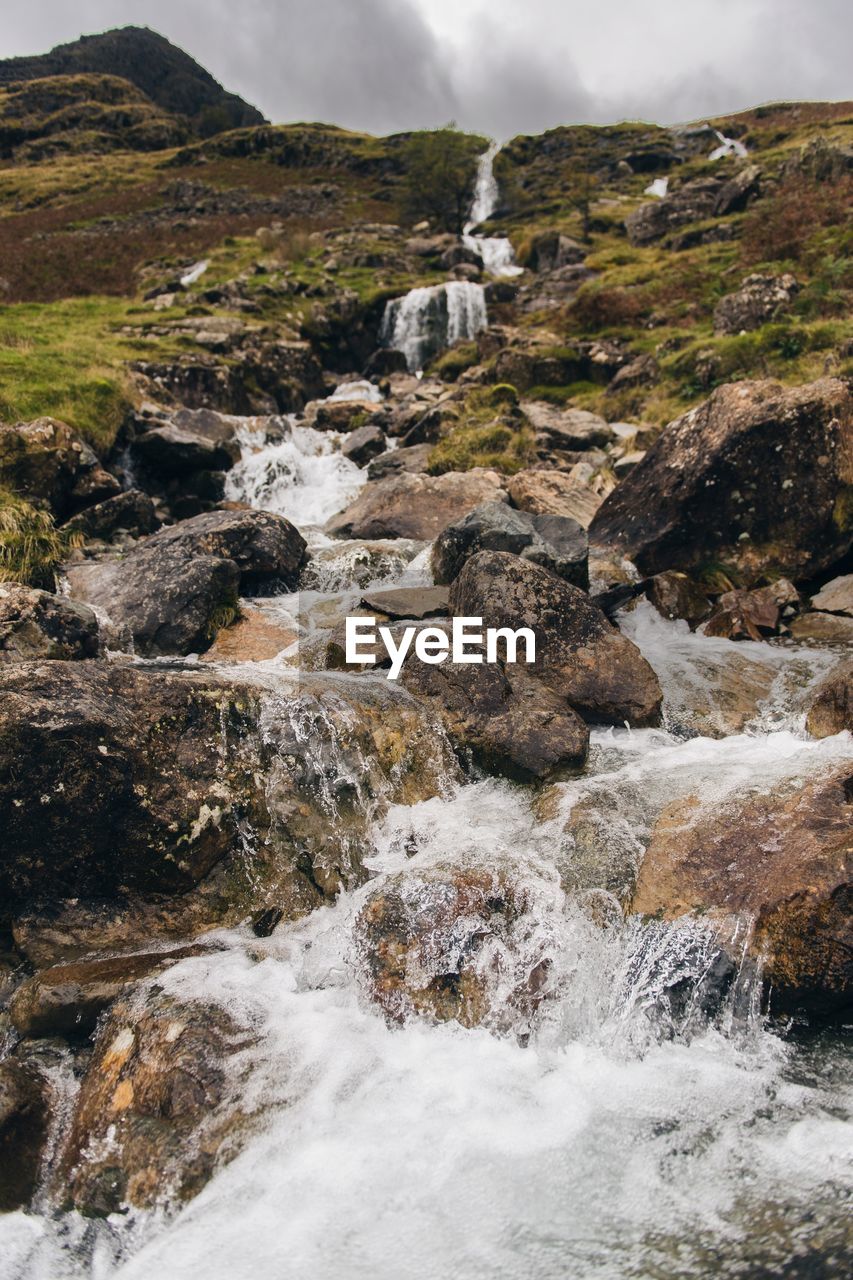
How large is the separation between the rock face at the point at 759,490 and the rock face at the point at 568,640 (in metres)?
4.13

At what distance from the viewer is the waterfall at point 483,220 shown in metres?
51.8

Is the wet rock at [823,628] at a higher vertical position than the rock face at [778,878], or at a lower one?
higher

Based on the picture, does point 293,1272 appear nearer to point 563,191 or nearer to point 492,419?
point 492,419

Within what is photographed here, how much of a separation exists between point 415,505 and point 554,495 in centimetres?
325

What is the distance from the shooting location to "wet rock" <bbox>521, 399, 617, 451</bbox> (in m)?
20.9

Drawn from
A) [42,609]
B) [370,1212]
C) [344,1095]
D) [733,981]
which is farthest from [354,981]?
[42,609]

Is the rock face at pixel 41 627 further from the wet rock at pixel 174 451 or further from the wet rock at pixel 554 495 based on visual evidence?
the wet rock at pixel 554 495

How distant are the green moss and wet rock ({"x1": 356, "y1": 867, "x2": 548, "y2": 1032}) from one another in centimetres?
908

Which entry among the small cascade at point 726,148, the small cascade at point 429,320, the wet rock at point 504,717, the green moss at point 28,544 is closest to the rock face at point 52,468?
the green moss at point 28,544

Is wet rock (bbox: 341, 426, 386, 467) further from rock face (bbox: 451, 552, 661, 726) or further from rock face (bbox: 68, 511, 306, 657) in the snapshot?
rock face (bbox: 451, 552, 661, 726)

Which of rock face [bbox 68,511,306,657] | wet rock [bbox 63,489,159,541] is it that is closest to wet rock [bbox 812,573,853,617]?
rock face [bbox 68,511,306,657]

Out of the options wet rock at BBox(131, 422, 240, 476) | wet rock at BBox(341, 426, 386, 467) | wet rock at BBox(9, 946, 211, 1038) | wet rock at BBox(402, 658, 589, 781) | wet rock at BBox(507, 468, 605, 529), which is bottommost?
wet rock at BBox(9, 946, 211, 1038)

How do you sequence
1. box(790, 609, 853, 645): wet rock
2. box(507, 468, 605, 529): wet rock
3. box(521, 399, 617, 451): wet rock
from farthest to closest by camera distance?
box(521, 399, 617, 451): wet rock
box(507, 468, 605, 529): wet rock
box(790, 609, 853, 645): wet rock

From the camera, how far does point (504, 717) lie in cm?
845
